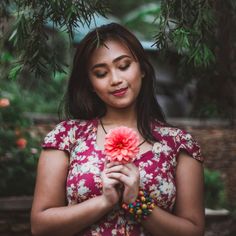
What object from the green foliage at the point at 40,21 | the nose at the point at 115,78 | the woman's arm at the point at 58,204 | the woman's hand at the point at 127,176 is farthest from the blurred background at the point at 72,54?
the woman's hand at the point at 127,176

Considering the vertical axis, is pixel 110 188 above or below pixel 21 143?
above

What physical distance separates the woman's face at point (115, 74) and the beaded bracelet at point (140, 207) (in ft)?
1.71

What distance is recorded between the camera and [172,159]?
267 cm

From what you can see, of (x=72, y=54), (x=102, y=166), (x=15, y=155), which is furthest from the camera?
(x=15, y=155)

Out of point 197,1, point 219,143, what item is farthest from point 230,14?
point 219,143

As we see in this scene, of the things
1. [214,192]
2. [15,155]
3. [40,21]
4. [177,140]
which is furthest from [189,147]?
[214,192]

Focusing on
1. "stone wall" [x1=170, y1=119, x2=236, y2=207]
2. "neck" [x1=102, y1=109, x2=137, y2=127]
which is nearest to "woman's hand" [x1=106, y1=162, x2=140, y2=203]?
"neck" [x1=102, y1=109, x2=137, y2=127]

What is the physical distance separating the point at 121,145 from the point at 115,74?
487mm

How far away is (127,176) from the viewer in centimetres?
230

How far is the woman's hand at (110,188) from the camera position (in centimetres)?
232

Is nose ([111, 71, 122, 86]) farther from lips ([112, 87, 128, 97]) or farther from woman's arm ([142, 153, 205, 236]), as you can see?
woman's arm ([142, 153, 205, 236])

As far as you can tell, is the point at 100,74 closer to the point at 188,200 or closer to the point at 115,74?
the point at 115,74

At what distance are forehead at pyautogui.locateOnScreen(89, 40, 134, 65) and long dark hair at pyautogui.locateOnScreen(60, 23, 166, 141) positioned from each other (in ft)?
0.08

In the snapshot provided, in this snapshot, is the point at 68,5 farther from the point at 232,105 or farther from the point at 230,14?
the point at 232,105
